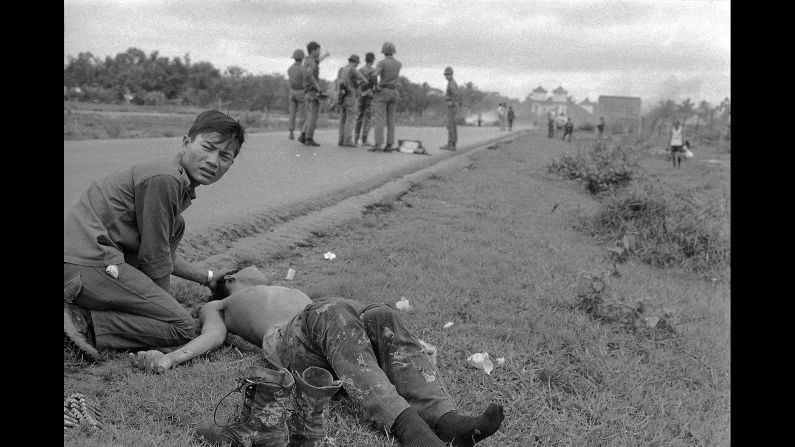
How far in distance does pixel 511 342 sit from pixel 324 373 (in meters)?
1.83

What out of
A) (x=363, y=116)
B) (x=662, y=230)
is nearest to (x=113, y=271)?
(x=662, y=230)

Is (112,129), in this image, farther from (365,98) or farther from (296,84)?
(365,98)

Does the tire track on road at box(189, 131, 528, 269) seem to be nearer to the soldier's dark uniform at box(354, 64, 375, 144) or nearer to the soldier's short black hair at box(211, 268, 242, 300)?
the soldier's short black hair at box(211, 268, 242, 300)

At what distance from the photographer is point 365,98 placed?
54.2ft

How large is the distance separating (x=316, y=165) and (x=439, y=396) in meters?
8.88

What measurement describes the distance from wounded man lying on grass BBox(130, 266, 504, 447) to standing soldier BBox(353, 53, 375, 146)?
1286cm

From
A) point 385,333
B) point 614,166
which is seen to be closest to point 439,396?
point 385,333

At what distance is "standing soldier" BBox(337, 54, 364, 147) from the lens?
16.1m

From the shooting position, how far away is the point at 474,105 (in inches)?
3524

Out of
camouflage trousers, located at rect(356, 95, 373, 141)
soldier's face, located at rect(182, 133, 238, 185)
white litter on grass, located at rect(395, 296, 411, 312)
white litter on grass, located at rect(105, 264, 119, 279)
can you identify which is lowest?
white litter on grass, located at rect(395, 296, 411, 312)

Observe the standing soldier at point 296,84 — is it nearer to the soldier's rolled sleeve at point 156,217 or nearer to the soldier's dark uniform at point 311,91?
the soldier's dark uniform at point 311,91

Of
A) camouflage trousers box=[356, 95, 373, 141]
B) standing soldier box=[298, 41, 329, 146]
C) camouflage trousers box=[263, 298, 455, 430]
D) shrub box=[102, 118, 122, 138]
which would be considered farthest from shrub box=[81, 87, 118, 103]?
camouflage trousers box=[263, 298, 455, 430]
